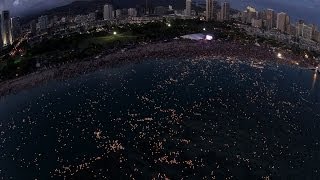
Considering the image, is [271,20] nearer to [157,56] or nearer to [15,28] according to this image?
[157,56]

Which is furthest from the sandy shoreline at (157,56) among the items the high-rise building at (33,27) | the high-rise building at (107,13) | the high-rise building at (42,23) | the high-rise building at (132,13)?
the high-rise building at (107,13)

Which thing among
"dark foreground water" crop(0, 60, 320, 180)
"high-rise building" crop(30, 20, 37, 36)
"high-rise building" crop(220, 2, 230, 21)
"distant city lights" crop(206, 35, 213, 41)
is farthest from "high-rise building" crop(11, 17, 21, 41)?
"high-rise building" crop(220, 2, 230, 21)

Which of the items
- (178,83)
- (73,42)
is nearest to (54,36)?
(73,42)

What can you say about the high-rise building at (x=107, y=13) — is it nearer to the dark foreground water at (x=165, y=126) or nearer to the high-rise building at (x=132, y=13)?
the high-rise building at (x=132, y=13)

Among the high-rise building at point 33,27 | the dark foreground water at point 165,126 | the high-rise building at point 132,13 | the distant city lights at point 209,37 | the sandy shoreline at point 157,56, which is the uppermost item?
the high-rise building at point 132,13

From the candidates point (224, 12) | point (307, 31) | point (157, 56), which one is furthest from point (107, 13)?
point (307, 31)
